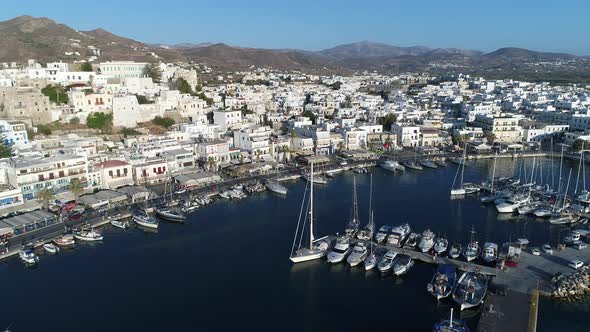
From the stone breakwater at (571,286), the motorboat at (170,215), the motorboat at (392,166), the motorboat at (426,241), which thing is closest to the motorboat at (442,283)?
the motorboat at (426,241)

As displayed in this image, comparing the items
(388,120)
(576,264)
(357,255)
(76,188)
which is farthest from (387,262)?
(388,120)

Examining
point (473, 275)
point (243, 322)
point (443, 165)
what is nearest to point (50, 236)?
point (243, 322)

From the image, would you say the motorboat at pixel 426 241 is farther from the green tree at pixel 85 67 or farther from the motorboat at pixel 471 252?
the green tree at pixel 85 67

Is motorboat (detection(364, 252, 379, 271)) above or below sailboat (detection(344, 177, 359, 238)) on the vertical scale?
below

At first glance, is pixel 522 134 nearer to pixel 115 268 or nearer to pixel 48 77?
pixel 115 268

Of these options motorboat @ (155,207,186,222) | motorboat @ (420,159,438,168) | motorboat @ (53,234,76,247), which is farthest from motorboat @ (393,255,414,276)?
motorboat @ (420,159,438,168)

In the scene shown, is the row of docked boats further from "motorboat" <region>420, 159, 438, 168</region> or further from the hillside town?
"motorboat" <region>420, 159, 438, 168</region>

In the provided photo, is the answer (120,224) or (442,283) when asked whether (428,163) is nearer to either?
(442,283)

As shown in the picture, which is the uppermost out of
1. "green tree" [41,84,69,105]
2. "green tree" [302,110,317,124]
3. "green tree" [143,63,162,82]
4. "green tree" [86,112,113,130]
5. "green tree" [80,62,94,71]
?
"green tree" [80,62,94,71]
